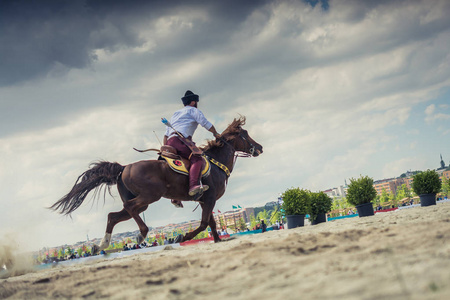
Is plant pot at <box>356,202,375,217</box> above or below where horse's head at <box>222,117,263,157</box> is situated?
below

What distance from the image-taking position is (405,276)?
11.5ft

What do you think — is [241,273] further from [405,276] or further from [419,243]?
[419,243]

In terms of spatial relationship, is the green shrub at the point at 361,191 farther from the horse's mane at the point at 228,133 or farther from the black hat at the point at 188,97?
the black hat at the point at 188,97

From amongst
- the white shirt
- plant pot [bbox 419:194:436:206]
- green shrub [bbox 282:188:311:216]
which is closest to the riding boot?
the white shirt

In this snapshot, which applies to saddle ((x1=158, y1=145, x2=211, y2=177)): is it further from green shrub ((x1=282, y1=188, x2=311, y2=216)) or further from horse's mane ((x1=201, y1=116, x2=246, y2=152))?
green shrub ((x1=282, y1=188, x2=311, y2=216))

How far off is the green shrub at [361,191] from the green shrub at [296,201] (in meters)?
1.48

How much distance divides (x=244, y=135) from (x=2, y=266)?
7105mm

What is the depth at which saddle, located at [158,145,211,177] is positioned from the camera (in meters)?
10.1

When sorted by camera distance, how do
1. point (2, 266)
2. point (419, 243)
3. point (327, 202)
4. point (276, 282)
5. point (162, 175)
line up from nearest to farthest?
point (276, 282) → point (419, 243) → point (162, 175) → point (2, 266) → point (327, 202)

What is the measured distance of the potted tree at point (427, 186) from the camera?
15454 millimetres

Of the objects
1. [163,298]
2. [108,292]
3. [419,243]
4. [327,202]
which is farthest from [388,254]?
[327,202]

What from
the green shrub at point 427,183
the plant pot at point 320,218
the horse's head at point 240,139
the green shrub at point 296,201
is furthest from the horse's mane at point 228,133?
the green shrub at point 427,183

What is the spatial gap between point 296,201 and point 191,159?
5368 millimetres

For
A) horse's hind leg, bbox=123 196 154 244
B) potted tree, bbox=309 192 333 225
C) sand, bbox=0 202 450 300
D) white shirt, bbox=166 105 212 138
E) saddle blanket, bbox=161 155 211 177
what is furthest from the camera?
potted tree, bbox=309 192 333 225
